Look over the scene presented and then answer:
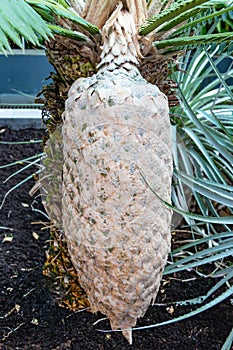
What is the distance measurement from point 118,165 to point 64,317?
546mm

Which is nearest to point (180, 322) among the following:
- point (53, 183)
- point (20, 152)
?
point (53, 183)

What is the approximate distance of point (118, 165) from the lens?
1.00 m

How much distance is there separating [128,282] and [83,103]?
1.29 ft

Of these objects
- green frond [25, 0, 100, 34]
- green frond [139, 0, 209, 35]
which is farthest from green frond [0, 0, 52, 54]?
green frond [139, 0, 209, 35]

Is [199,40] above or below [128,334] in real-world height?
above

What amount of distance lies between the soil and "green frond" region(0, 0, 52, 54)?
79cm

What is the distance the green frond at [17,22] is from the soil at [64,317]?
2.59ft

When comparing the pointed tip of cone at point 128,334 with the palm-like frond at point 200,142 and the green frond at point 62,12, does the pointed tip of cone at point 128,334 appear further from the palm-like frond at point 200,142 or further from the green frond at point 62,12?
the green frond at point 62,12

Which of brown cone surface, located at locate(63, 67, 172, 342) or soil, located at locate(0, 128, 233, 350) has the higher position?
brown cone surface, located at locate(63, 67, 172, 342)

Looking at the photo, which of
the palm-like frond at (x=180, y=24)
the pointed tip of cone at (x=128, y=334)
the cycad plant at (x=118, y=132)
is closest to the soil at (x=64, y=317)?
the pointed tip of cone at (x=128, y=334)

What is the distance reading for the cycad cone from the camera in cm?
99

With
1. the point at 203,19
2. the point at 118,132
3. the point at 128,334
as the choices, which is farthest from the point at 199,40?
the point at 128,334

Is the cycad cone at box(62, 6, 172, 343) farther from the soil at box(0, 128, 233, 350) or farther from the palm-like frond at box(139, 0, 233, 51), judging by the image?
the soil at box(0, 128, 233, 350)

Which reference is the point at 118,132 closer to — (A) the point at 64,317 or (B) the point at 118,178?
(B) the point at 118,178
